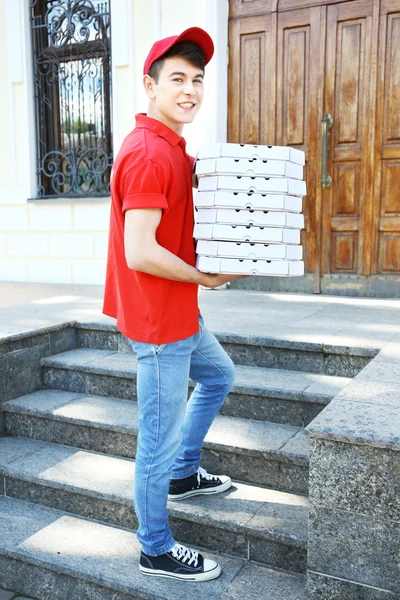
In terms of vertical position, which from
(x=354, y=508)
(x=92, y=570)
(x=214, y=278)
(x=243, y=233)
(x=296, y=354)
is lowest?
(x=92, y=570)

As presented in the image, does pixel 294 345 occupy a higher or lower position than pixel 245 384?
higher

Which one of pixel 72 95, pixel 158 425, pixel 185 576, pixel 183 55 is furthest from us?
pixel 72 95

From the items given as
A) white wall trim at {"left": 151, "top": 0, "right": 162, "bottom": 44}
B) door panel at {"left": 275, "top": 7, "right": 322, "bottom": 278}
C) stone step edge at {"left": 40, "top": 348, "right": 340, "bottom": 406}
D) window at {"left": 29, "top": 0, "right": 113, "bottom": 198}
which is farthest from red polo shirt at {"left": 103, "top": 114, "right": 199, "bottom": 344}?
window at {"left": 29, "top": 0, "right": 113, "bottom": 198}

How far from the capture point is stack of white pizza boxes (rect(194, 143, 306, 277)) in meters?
2.01

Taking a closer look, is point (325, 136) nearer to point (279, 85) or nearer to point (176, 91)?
point (279, 85)

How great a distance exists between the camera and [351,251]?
562 cm

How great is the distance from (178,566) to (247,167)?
4.90 feet

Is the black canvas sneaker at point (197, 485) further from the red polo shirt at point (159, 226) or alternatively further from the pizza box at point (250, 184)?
the pizza box at point (250, 184)

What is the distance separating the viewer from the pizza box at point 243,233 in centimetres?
203

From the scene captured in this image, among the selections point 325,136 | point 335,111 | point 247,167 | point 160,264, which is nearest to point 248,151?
point 247,167

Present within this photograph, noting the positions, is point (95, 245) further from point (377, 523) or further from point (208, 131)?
point (377, 523)

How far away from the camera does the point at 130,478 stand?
114 inches

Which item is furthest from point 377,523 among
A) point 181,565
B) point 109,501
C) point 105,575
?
point 109,501

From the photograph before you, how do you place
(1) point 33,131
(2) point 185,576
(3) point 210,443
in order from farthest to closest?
(1) point 33,131 < (3) point 210,443 < (2) point 185,576
